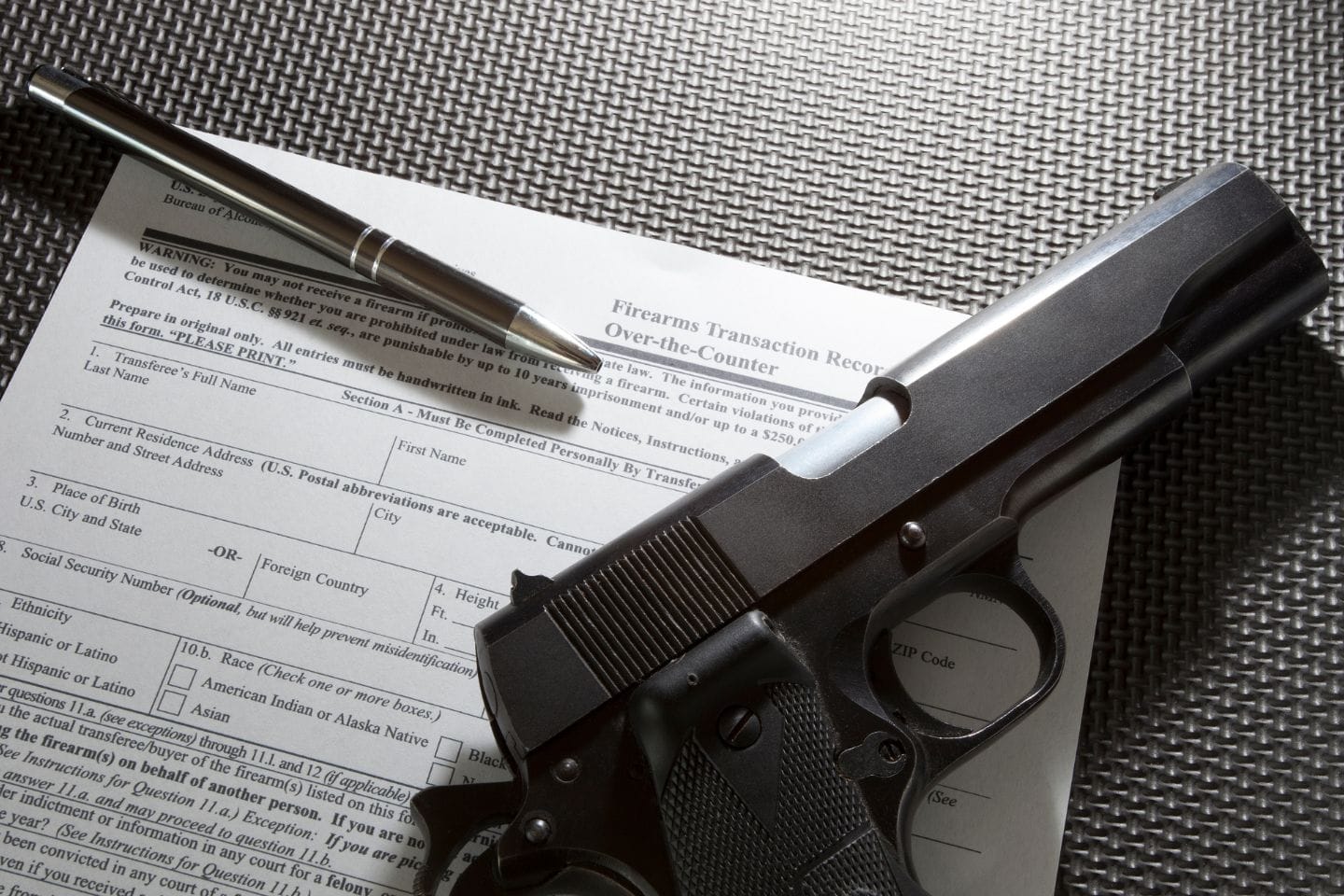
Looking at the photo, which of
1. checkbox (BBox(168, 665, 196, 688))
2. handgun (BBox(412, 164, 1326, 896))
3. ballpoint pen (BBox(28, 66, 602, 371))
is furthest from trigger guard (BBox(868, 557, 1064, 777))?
checkbox (BBox(168, 665, 196, 688))

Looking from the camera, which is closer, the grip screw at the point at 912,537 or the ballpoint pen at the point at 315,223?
the grip screw at the point at 912,537

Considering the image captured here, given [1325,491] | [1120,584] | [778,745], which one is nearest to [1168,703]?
[1120,584]

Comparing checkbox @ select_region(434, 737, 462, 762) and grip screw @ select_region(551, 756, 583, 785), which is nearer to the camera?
grip screw @ select_region(551, 756, 583, 785)

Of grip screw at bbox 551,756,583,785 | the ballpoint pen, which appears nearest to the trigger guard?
grip screw at bbox 551,756,583,785

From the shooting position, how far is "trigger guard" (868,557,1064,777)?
550 millimetres

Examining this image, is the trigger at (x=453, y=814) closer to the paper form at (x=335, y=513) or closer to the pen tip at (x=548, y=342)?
the paper form at (x=335, y=513)

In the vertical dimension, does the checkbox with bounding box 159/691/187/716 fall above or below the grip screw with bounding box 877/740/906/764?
below

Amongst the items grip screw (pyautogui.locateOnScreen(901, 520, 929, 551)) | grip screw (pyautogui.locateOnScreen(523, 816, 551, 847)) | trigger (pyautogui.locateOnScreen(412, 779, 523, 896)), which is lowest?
trigger (pyautogui.locateOnScreen(412, 779, 523, 896))

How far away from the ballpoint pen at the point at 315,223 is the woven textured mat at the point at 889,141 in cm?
4

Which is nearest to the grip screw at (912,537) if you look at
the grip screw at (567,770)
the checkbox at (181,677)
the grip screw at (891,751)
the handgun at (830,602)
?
the handgun at (830,602)

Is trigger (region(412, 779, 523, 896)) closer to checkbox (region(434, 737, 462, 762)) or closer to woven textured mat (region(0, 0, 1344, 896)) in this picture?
checkbox (region(434, 737, 462, 762))

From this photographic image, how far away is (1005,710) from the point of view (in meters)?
0.62

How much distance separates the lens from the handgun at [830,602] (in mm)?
492

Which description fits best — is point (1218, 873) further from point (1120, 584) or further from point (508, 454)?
point (508, 454)
